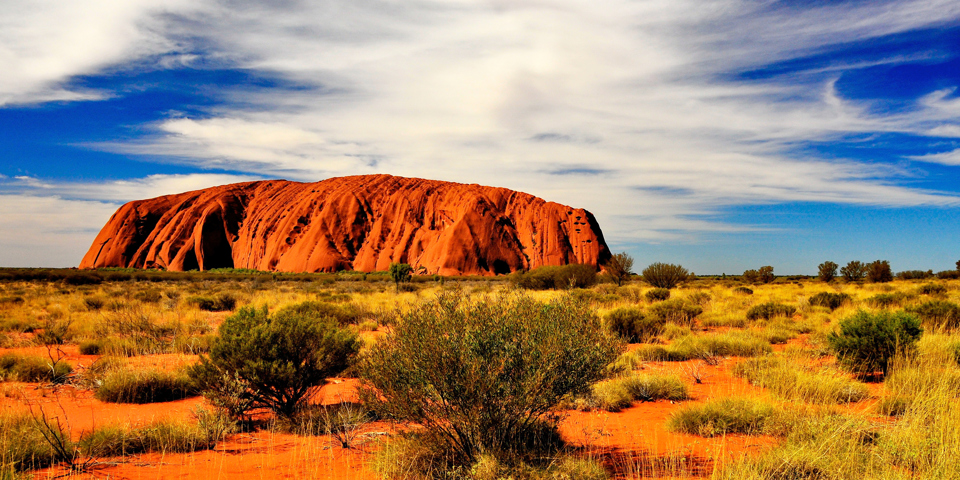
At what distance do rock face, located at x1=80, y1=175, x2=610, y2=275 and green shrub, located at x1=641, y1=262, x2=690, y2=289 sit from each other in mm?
37026

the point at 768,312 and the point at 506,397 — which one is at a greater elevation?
the point at 506,397

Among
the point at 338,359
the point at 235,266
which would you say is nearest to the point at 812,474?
the point at 338,359

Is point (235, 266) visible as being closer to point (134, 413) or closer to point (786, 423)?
point (134, 413)

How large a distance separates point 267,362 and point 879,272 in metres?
44.1

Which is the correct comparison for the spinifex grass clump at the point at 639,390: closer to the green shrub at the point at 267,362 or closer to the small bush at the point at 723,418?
the small bush at the point at 723,418

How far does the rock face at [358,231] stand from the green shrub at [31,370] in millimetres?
53192

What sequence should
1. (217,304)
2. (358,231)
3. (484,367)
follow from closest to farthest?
(484,367)
(217,304)
(358,231)

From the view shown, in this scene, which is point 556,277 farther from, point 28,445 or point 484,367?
point 28,445

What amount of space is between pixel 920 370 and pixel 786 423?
12.2 ft

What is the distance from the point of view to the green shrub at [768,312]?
1423 centimetres

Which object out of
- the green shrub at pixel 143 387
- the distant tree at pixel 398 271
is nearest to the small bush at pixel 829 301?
the green shrub at pixel 143 387

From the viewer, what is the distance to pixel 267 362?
5723 millimetres

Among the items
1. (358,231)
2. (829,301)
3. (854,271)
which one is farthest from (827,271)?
(358,231)

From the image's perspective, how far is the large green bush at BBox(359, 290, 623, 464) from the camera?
368 cm
